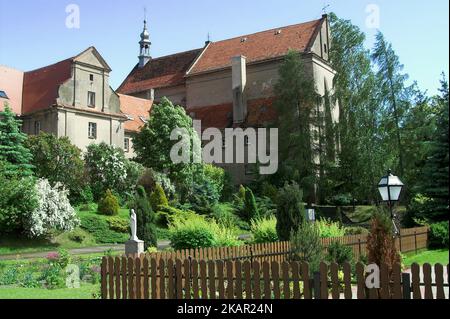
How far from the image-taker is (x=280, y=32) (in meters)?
52.9

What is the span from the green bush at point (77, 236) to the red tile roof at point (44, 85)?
14905mm

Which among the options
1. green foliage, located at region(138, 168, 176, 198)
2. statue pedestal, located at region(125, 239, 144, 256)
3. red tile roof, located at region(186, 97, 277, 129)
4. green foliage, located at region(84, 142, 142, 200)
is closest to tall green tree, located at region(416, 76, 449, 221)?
statue pedestal, located at region(125, 239, 144, 256)

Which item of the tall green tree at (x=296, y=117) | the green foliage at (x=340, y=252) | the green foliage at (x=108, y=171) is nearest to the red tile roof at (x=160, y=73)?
the tall green tree at (x=296, y=117)

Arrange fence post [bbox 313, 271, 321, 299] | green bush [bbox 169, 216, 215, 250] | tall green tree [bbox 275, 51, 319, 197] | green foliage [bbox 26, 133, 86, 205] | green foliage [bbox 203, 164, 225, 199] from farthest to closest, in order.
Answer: tall green tree [bbox 275, 51, 319, 197] → green foliage [bbox 203, 164, 225, 199] → green foliage [bbox 26, 133, 86, 205] → green bush [bbox 169, 216, 215, 250] → fence post [bbox 313, 271, 321, 299]

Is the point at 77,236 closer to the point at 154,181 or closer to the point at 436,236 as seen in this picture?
the point at 154,181

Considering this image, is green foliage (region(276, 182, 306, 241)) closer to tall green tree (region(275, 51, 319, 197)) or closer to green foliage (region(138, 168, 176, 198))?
green foliage (region(138, 168, 176, 198))

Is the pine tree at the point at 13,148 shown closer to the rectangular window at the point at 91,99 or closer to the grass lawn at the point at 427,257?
the rectangular window at the point at 91,99

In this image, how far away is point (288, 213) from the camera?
1702cm

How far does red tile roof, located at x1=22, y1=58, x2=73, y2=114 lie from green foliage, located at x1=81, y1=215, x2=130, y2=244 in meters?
13.6

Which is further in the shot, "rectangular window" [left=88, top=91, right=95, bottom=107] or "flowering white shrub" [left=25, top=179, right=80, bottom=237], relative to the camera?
"rectangular window" [left=88, top=91, right=95, bottom=107]

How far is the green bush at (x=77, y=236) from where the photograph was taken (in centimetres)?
2708

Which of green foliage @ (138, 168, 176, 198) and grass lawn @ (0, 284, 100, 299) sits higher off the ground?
green foliage @ (138, 168, 176, 198)

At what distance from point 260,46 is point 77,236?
3220cm

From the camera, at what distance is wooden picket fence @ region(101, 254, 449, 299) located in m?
7.28
